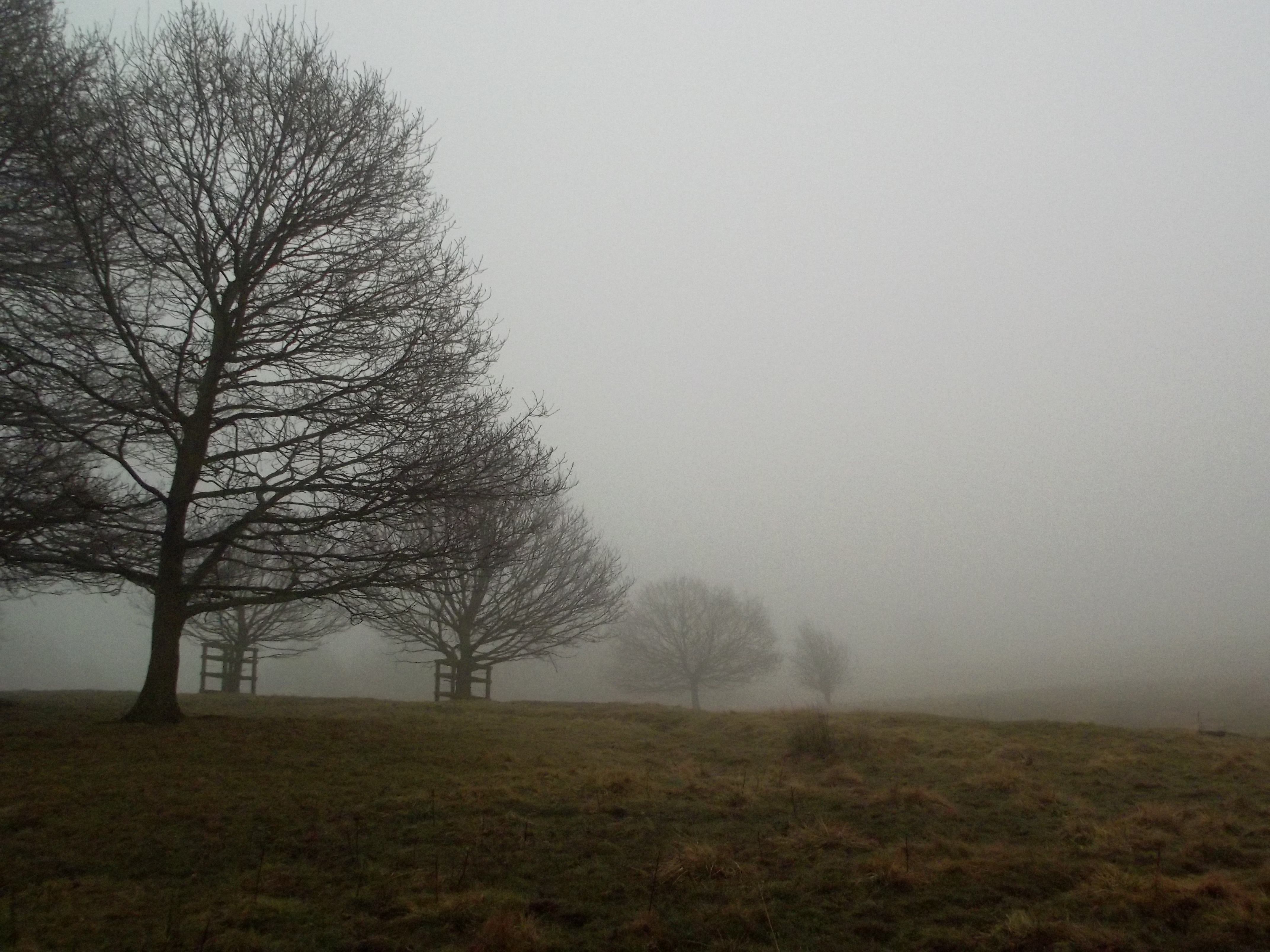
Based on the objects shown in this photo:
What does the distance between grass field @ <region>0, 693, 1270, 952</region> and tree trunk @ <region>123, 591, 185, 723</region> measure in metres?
0.51

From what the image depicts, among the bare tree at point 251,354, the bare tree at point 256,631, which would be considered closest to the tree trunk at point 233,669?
the bare tree at point 256,631

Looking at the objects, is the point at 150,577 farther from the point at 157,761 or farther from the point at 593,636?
the point at 593,636

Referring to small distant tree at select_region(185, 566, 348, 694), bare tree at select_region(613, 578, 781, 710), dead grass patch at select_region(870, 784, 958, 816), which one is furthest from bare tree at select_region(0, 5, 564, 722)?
bare tree at select_region(613, 578, 781, 710)

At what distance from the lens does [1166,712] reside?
25078 millimetres

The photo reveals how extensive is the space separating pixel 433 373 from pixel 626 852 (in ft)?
23.7

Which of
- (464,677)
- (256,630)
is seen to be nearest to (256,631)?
(256,630)

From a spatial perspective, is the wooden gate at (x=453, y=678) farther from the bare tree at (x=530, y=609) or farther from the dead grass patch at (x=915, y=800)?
the dead grass patch at (x=915, y=800)

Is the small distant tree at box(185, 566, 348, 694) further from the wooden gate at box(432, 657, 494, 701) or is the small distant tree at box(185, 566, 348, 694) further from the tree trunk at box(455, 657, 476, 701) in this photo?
the tree trunk at box(455, 657, 476, 701)

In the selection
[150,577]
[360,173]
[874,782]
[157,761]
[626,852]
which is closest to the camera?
[626,852]

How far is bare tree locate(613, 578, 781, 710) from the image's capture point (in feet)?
134

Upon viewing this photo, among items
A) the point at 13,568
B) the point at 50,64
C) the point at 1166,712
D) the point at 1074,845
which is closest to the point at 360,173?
the point at 50,64

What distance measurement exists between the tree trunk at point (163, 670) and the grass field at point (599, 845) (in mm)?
510

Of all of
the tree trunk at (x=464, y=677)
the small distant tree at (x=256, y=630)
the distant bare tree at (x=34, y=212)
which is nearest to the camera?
the distant bare tree at (x=34, y=212)

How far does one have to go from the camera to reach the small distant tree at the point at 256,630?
2353 centimetres
